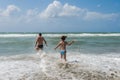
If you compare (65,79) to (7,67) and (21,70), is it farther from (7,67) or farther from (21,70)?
(7,67)

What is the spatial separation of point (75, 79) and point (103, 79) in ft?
3.43

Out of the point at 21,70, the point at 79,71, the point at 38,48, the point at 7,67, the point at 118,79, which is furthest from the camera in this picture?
the point at 38,48

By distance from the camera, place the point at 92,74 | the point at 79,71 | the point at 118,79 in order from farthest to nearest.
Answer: the point at 79,71 < the point at 92,74 < the point at 118,79

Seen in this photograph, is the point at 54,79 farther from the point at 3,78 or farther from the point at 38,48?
Answer: the point at 38,48

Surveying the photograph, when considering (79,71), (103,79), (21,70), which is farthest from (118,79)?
(21,70)

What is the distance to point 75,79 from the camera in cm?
822

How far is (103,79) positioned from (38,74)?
2.63 m

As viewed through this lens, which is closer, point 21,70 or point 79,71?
point 79,71

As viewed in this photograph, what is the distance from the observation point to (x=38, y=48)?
15.2m

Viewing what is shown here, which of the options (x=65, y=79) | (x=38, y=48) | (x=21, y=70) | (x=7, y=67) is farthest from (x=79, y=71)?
(x=38, y=48)

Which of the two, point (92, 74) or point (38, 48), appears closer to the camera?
point (92, 74)

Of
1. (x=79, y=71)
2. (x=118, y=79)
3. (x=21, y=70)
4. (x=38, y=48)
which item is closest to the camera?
(x=118, y=79)

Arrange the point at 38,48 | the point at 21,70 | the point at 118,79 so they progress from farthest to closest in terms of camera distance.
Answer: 1. the point at 38,48
2. the point at 21,70
3. the point at 118,79

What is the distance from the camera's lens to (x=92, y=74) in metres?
8.83
